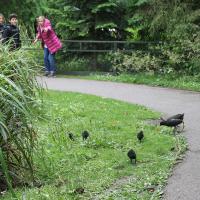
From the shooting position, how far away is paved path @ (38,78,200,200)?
21.4ft

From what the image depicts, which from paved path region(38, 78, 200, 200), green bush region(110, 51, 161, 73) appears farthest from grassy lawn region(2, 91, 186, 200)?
green bush region(110, 51, 161, 73)

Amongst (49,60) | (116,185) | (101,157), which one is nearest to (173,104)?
(101,157)

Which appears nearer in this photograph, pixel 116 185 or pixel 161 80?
pixel 116 185

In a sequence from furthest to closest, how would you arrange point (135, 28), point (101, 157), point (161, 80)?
1. point (135, 28)
2. point (161, 80)
3. point (101, 157)

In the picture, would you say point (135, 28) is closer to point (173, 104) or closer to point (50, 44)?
point (50, 44)

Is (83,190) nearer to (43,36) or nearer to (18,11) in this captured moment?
(43,36)

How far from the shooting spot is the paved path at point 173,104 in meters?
6.53

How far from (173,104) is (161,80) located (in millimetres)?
3442

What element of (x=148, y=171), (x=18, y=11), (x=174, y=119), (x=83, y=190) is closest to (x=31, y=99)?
(x=83, y=190)

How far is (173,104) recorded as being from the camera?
39.4ft

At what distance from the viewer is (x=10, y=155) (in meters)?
6.68

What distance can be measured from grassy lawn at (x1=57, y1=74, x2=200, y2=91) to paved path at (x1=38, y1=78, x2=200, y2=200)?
422mm

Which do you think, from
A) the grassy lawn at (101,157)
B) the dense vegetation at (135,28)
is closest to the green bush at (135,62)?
the dense vegetation at (135,28)

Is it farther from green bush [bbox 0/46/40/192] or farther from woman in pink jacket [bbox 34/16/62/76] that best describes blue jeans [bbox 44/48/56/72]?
green bush [bbox 0/46/40/192]
